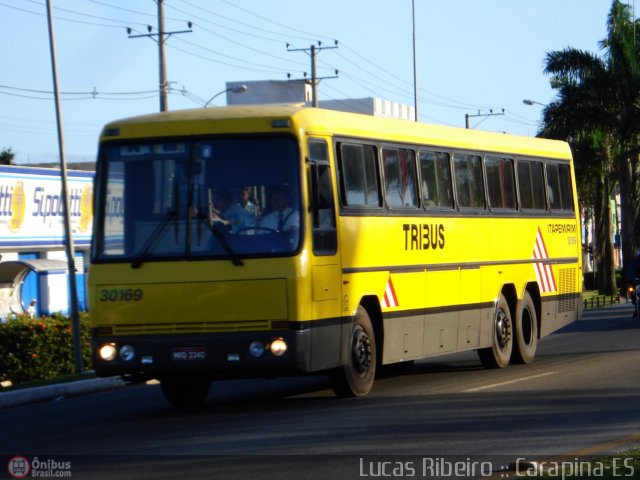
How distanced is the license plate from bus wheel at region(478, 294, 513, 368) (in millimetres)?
6650

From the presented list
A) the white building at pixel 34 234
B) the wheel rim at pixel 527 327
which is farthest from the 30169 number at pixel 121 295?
the white building at pixel 34 234

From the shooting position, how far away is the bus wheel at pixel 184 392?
15.2 meters

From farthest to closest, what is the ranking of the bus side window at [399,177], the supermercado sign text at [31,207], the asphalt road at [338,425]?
the supermercado sign text at [31,207]
the bus side window at [399,177]
the asphalt road at [338,425]

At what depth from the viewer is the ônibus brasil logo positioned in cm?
1039

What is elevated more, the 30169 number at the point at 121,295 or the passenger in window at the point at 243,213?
the passenger in window at the point at 243,213

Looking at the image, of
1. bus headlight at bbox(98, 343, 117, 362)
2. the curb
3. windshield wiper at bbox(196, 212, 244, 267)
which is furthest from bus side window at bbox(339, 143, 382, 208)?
the curb

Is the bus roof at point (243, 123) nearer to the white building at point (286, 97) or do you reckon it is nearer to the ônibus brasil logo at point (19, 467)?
the ônibus brasil logo at point (19, 467)

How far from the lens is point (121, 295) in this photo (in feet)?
44.8

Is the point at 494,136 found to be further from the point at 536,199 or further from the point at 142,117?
the point at 142,117

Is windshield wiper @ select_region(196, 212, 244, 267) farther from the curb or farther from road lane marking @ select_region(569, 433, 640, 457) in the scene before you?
the curb

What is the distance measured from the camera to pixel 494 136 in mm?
19531

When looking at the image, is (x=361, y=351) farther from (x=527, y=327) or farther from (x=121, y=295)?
(x=527, y=327)

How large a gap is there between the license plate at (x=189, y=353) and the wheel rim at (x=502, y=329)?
6.80 meters

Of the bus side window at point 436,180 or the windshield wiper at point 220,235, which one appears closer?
the windshield wiper at point 220,235
